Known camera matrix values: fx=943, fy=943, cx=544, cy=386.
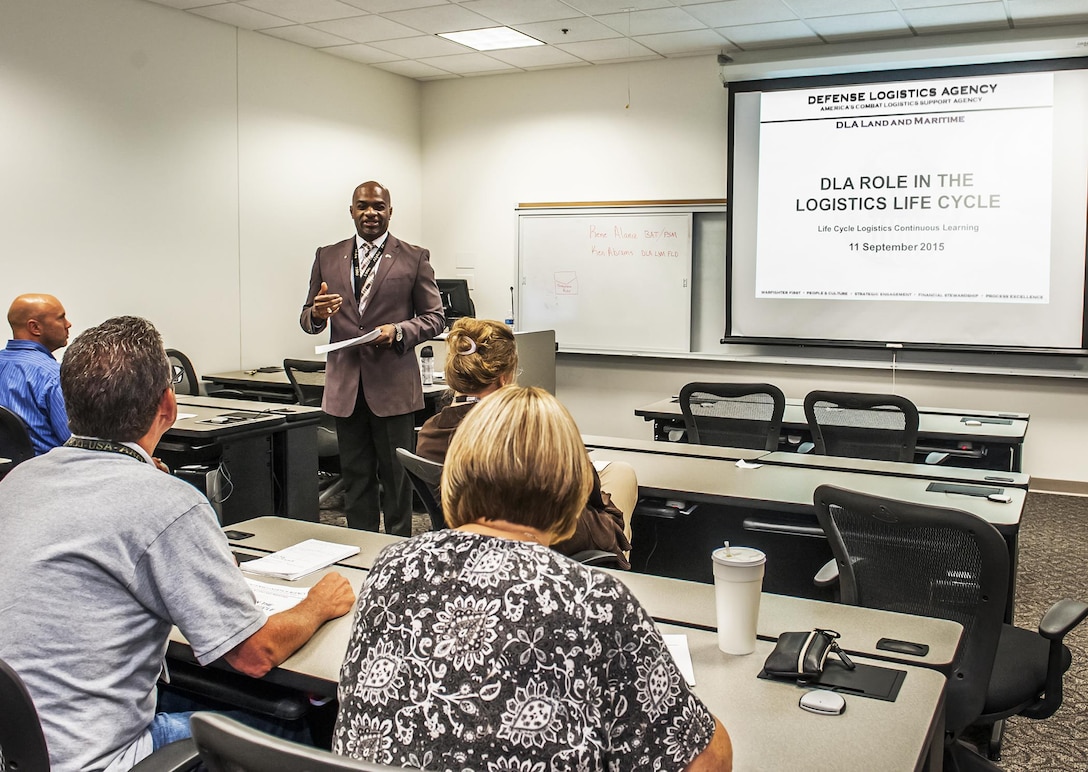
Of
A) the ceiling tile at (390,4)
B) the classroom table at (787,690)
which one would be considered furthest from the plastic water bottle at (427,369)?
the classroom table at (787,690)

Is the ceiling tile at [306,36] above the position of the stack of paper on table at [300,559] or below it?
above

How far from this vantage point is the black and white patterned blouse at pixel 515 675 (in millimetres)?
1025

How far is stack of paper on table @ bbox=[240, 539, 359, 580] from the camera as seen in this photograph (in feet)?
6.76

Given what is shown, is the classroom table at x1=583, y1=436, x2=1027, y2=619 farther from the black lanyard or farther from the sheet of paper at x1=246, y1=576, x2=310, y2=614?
the black lanyard

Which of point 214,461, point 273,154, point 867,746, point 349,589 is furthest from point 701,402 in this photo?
point 273,154

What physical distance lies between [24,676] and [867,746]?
1221 mm

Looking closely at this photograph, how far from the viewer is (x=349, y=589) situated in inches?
73.8

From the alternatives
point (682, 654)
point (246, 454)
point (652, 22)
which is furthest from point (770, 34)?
point (682, 654)

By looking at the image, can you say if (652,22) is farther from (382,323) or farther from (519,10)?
(382,323)

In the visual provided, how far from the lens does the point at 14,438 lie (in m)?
3.24

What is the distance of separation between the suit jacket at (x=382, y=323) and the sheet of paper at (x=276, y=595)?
6.31ft

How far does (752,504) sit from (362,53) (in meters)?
5.24

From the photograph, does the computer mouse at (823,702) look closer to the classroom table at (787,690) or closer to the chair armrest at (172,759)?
the classroom table at (787,690)

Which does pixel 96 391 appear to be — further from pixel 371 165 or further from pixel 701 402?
pixel 371 165
